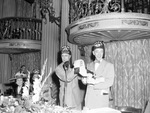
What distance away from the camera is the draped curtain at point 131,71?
755cm

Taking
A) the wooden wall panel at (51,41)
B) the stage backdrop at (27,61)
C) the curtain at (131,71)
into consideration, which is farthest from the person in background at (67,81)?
the stage backdrop at (27,61)

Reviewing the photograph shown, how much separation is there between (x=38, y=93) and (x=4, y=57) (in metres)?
12.2

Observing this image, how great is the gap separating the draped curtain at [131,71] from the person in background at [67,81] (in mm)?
3439

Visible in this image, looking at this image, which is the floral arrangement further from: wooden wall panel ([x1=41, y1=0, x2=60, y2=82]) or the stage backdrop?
the stage backdrop

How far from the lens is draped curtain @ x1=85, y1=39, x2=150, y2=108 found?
24.8 ft

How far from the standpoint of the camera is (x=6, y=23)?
475 inches

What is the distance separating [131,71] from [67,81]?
4003 mm

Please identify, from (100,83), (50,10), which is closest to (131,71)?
(50,10)

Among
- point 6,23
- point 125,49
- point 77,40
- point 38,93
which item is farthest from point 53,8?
point 38,93

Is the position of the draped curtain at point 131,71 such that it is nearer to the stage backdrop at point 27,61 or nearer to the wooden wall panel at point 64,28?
the wooden wall panel at point 64,28

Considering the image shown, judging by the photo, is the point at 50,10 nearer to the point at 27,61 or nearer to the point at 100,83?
the point at 100,83

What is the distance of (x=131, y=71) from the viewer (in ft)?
25.7

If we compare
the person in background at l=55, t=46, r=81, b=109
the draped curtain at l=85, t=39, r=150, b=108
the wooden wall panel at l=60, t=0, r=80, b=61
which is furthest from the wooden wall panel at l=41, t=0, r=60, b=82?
the person in background at l=55, t=46, r=81, b=109

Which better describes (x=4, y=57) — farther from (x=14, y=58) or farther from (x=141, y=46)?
(x=141, y=46)
